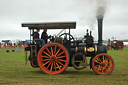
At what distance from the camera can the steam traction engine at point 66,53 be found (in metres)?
8.16

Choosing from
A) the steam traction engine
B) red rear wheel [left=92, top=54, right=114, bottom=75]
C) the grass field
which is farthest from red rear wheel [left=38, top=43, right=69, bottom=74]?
red rear wheel [left=92, top=54, right=114, bottom=75]

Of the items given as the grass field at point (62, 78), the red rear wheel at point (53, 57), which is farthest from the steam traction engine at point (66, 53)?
the grass field at point (62, 78)

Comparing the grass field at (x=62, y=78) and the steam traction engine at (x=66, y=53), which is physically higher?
the steam traction engine at (x=66, y=53)

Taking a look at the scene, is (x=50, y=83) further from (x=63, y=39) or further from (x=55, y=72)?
(x=63, y=39)

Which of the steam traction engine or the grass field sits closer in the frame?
the grass field

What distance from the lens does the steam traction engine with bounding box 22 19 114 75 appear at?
26.8ft

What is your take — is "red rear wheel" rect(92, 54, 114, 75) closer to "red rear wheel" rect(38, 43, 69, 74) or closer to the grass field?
the grass field

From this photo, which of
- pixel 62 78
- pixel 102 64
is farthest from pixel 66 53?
pixel 102 64

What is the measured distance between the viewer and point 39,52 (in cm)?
821

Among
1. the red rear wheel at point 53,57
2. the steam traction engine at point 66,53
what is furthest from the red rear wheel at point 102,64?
the red rear wheel at point 53,57

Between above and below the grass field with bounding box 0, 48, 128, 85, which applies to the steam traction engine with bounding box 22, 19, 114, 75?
above

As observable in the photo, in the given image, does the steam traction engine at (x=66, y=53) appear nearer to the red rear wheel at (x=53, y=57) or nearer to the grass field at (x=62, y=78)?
the red rear wheel at (x=53, y=57)

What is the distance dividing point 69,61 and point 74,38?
0.94 metres

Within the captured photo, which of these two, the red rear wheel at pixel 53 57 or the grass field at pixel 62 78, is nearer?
the grass field at pixel 62 78
